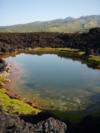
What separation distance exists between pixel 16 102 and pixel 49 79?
948 inches

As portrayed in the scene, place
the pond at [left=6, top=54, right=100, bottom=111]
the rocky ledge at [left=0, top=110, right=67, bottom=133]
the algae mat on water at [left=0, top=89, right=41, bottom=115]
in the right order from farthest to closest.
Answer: the pond at [left=6, top=54, right=100, bottom=111] → the algae mat on water at [left=0, top=89, right=41, bottom=115] → the rocky ledge at [left=0, top=110, right=67, bottom=133]

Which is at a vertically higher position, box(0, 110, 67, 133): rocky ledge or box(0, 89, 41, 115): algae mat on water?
box(0, 110, 67, 133): rocky ledge

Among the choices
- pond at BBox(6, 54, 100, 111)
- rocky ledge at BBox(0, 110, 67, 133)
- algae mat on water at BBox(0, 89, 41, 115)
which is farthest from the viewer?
pond at BBox(6, 54, 100, 111)

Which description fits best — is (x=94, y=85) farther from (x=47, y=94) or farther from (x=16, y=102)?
(x=16, y=102)

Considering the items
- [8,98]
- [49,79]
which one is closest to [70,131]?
[8,98]

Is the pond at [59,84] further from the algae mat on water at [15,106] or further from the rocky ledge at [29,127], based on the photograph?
the rocky ledge at [29,127]

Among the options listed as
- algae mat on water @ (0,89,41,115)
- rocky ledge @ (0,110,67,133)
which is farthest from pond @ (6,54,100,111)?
rocky ledge @ (0,110,67,133)

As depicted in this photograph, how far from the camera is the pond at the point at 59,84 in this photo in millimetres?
51625

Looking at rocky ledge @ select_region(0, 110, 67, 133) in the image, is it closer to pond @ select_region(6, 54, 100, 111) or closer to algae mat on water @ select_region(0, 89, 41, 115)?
algae mat on water @ select_region(0, 89, 41, 115)

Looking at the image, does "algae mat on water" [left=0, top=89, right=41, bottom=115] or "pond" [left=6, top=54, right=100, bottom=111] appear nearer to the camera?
"algae mat on water" [left=0, top=89, right=41, bottom=115]

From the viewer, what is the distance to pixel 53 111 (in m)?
46.0

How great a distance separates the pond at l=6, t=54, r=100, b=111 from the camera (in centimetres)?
5162

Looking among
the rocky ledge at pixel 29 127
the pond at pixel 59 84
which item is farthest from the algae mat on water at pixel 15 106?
the rocky ledge at pixel 29 127

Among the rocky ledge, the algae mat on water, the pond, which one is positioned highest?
the rocky ledge
